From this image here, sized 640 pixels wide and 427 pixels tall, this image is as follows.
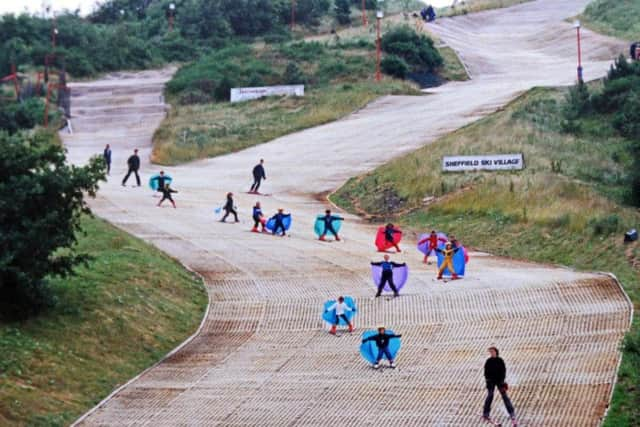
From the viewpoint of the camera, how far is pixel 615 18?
9138 centimetres

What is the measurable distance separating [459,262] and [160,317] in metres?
7.62

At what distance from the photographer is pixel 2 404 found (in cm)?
2088

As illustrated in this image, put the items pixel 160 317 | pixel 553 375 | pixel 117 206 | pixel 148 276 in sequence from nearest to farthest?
pixel 553 375 → pixel 160 317 → pixel 148 276 → pixel 117 206

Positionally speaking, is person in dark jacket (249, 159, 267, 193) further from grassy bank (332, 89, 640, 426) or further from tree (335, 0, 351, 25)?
tree (335, 0, 351, 25)

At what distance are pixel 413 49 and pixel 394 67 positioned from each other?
138 inches

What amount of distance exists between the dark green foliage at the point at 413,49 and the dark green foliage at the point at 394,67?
6.20 feet

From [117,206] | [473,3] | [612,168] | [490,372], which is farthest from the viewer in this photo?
[473,3]

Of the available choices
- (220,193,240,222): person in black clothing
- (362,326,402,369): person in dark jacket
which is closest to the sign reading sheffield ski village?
(220,193,240,222): person in black clothing

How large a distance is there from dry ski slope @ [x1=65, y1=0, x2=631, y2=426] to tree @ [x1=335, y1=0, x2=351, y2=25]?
46.0 m

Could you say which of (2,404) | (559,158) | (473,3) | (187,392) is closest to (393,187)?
(559,158)

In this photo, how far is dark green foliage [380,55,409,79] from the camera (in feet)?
238

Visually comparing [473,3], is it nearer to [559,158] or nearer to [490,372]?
[559,158]

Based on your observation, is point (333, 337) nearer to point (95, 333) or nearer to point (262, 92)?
point (95, 333)

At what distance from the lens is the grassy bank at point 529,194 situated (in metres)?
33.9
